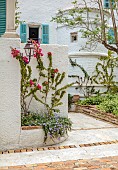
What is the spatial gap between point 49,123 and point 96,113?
584 cm

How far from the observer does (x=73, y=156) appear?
589 centimetres

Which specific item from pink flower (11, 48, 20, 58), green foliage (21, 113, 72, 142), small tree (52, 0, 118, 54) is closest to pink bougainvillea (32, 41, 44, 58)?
pink flower (11, 48, 20, 58)

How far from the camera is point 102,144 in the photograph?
272 inches

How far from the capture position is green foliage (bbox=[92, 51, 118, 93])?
15266mm

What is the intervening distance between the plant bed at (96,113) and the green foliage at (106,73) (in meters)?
2.18

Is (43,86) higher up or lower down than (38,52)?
lower down

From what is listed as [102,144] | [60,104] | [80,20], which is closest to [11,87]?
[60,104]

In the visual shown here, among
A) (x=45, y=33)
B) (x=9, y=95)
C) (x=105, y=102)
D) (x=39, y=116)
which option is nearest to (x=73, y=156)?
(x=39, y=116)

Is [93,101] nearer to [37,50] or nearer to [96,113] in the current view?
[96,113]

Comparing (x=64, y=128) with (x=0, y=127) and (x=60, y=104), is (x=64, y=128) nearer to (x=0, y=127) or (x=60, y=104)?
(x=60, y=104)

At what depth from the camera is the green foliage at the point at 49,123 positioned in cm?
681

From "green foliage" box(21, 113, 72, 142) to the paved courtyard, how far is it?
349 mm

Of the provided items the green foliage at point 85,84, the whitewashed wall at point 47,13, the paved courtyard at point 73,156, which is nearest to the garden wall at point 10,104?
the paved courtyard at point 73,156

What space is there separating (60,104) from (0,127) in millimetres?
1939
